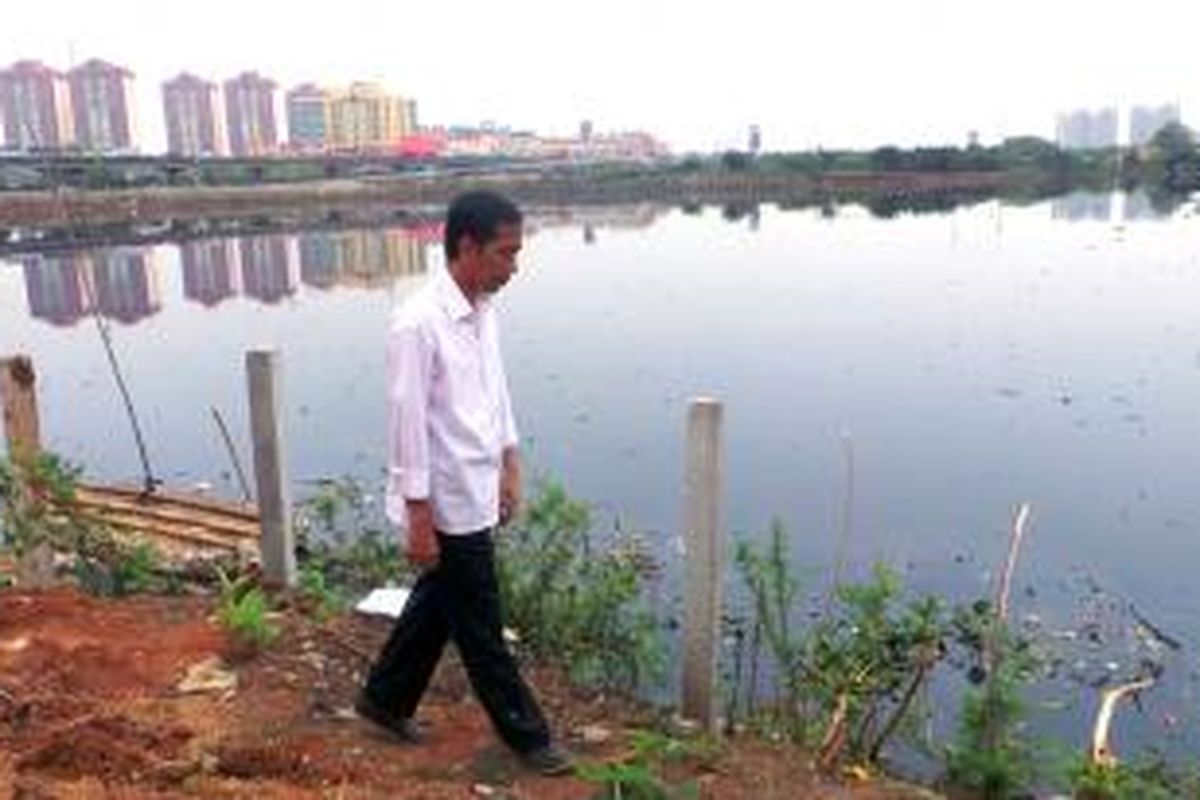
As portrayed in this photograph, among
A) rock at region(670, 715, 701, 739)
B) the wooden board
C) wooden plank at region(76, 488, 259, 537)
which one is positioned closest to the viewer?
rock at region(670, 715, 701, 739)

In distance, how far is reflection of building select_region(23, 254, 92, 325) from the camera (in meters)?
30.4

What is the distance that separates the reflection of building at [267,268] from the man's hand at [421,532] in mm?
28307

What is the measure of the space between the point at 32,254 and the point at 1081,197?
51610 millimetres

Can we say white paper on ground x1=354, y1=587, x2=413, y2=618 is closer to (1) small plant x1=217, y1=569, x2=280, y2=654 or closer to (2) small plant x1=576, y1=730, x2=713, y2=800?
(1) small plant x1=217, y1=569, x2=280, y2=654

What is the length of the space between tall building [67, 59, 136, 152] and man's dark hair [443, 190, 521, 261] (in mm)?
112741

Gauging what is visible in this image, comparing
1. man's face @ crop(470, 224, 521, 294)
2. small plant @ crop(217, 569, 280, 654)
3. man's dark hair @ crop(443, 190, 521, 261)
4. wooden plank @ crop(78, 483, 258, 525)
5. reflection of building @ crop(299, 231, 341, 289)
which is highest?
man's dark hair @ crop(443, 190, 521, 261)

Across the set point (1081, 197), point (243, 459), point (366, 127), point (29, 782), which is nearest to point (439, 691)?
point (29, 782)

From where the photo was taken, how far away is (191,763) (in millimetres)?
4316

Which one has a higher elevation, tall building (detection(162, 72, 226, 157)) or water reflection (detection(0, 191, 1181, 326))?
tall building (detection(162, 72, 226, 157))

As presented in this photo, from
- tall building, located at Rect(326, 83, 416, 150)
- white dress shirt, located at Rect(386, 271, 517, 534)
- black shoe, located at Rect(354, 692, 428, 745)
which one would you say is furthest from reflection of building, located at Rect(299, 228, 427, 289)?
tall building, located at Rect(326, 83, 416, 150)

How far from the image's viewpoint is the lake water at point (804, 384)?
11984 millimetres

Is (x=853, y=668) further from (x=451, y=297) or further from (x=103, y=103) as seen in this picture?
(x=103, y=103)

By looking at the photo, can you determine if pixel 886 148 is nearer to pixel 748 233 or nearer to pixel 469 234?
pixel 748 233

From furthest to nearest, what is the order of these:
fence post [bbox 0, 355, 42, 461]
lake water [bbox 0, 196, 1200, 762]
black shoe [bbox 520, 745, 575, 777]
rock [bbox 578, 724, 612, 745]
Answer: lake water [bbox 0, 196, 1200, 762], fence post [bbox 0, 355, 42, 461], rock [bbox 578, 724, 612, 745], black shoe [bbox 520, 745, 575, 777]
